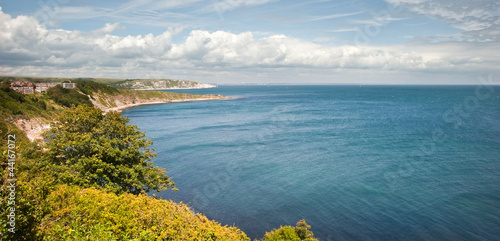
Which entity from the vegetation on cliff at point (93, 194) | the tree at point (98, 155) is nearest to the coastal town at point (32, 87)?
the tree at point (98, 155)

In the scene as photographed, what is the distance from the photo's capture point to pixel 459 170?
4850cm

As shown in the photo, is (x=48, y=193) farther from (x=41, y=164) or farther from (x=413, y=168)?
(x=413, y=168)

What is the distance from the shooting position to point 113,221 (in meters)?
16.7

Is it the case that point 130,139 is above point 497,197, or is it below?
above

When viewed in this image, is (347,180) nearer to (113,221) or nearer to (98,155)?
(98,155)

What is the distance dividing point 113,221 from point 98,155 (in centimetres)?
1293

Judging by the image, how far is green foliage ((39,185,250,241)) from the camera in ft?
46.5

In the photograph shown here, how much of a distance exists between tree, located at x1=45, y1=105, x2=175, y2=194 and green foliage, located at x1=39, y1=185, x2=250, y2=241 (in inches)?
304

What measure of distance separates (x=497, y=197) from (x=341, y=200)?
2015cm

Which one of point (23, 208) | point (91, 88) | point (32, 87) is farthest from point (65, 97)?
point (23, 208)

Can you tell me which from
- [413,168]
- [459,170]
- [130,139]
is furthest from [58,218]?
[459,170]

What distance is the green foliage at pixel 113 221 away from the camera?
46.5 ft

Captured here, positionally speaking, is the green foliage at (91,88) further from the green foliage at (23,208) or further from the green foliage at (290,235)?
the green foliage at (23,208)

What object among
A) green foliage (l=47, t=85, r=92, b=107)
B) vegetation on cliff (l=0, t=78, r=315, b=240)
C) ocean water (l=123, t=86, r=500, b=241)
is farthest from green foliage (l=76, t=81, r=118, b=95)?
vegetation on cliff (l=0, t=78, r=315, b=240)
